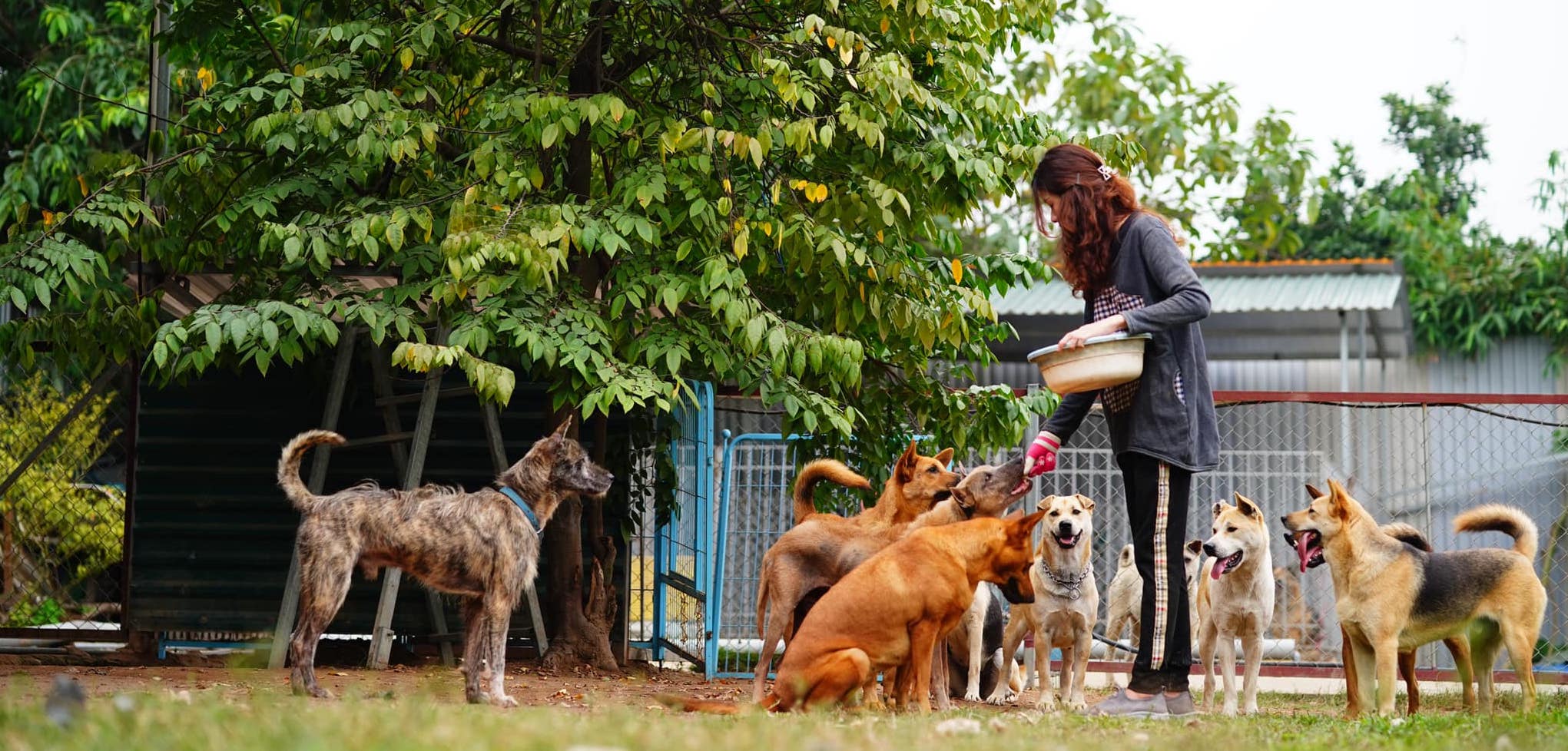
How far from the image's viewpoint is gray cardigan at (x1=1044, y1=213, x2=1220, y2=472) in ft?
17.4

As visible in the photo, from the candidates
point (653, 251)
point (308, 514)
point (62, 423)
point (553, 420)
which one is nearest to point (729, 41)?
point (653, 251)

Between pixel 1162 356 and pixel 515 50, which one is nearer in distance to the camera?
pixel 1162 356

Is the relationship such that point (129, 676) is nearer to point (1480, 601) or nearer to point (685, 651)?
point (685, 651)

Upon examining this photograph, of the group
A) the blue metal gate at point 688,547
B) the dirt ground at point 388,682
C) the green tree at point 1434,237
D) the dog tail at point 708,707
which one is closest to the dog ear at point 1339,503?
the dirt ground at point 388,682

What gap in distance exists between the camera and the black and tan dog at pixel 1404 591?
20.3ft

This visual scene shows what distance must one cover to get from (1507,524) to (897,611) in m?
3.31

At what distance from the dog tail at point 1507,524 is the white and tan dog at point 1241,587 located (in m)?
0.95

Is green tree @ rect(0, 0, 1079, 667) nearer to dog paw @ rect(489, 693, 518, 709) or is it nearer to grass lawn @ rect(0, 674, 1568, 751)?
dog paw @ rect(489, 693, 518, 709)

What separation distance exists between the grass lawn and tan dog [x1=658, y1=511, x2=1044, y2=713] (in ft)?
0.67

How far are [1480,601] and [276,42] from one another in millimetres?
7111

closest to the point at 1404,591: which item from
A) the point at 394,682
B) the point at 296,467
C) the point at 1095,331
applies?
the point at 1095,331

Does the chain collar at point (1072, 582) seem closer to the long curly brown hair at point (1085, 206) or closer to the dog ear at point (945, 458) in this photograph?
the dog ear at point (945, 458)

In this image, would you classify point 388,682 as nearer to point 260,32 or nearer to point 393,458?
point 393,458

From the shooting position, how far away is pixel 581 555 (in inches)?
328
